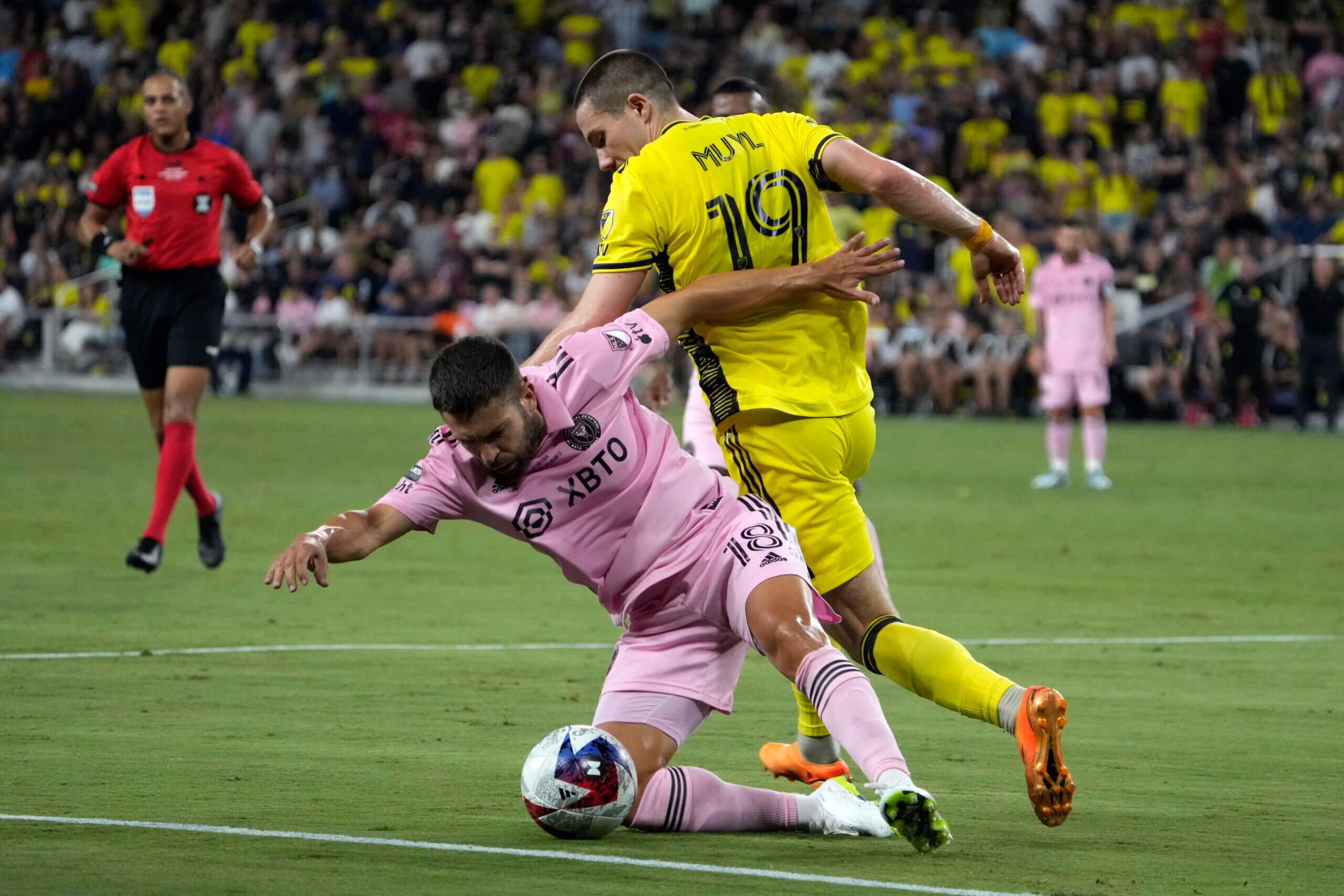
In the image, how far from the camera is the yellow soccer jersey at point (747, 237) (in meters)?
6.24

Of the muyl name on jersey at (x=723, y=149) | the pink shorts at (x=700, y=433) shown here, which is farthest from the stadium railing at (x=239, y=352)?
the muyl name on jersey at (x=723, y=149)

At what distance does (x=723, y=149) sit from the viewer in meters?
6.30

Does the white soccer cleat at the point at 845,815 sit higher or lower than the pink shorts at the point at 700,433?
lower

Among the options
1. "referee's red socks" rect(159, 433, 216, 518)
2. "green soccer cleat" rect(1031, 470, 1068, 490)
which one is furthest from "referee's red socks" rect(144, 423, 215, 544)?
"green soccer cleat" rect(1031, 470, 1068, 490)

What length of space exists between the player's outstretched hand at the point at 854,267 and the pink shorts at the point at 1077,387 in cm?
1322

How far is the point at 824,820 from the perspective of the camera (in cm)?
557

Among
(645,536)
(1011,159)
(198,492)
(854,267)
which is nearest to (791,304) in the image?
(854,267)

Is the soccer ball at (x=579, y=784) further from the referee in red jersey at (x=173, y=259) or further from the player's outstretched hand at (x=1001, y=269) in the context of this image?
the referee in red jersey at (x=173, y=259)

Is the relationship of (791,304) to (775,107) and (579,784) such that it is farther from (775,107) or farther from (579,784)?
(775,107)

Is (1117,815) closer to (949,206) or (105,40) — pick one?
(949,206)

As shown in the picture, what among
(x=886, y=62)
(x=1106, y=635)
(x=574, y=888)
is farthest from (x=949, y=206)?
(x=886, y=62)

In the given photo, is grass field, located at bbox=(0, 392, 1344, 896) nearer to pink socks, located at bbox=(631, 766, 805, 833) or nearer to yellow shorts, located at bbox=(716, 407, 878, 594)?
pink socks, located at bbox=(631, 766, 805, 833)

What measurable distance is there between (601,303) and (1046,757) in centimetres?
192

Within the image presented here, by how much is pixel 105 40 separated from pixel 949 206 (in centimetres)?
3292
